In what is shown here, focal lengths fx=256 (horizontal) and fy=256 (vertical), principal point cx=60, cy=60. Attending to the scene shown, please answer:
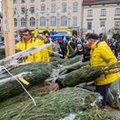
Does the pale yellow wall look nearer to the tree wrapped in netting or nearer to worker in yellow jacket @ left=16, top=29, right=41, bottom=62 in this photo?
worker in yellow jacket @ left=16, top=29, right=41, bottom=62

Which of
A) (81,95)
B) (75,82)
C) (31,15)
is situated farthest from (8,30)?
(31,15)

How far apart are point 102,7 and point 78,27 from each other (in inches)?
239

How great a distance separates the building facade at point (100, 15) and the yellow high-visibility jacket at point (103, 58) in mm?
44601

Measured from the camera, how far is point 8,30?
3965 mm

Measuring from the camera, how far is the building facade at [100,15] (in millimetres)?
48812

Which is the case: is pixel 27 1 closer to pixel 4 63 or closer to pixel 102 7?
pixel 102 7

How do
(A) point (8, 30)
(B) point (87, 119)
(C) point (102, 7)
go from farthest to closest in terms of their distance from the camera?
(C) point (102, 7) → (A) point (8, 30) → (B) point (87, 119)

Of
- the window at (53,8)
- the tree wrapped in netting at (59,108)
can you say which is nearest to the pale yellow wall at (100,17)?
the window at (53,8)

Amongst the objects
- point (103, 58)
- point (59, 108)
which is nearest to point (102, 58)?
point (103, 58)

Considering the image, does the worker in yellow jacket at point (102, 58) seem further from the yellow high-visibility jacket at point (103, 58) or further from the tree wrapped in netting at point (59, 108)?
the tree wrapped in netting at point (59, 108)

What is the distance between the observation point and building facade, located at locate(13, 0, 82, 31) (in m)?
52.5

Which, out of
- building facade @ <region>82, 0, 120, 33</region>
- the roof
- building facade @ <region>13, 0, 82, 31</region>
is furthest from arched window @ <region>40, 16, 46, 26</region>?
the roof

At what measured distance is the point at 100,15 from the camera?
49750mm

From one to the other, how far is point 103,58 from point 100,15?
154ft
